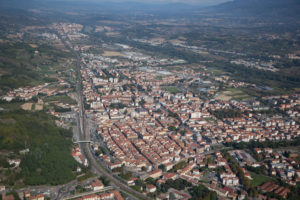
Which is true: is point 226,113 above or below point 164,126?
above

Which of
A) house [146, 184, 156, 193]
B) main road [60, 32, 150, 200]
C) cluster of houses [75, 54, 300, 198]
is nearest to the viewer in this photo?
main road [60, 32, 150, 200]

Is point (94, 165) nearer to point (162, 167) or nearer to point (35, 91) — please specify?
point (162, 167)

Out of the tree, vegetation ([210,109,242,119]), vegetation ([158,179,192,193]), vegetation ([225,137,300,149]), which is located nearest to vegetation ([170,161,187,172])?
the tree

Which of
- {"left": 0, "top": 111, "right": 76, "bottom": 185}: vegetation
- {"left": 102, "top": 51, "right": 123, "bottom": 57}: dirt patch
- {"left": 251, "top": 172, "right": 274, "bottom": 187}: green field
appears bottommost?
{"left": 251, "top": 172, "right": 274, "bottom": 187}: green field

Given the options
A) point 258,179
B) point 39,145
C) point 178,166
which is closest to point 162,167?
point 178,166

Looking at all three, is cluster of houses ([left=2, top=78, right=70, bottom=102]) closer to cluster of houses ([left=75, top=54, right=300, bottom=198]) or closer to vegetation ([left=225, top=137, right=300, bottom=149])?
cluster of houses ([left=75, top=54, right=300, bottom=198])

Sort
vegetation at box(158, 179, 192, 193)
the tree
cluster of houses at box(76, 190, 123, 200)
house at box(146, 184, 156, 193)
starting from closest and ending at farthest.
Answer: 1. cluster of houses at box(76, 190, 123, 200)
2. house at box(146, 184, 156, 193)
3. vegetation at box(158, 179, 192, 193)
4. the tree

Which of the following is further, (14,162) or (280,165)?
(280,165)

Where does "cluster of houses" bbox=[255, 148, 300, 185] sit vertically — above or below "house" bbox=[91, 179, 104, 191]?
below

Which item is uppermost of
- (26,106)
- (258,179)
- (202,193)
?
(26,106)

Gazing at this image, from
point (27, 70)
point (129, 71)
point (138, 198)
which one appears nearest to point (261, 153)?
point (138, 198)

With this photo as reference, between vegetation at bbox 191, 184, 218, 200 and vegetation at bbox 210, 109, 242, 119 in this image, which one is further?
vegetation at bbox 210, 109, 242, 119

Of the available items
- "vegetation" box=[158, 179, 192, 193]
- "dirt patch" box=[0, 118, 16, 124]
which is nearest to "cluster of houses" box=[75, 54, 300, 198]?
"vegetation" box=[158, 179, 192, 193]
